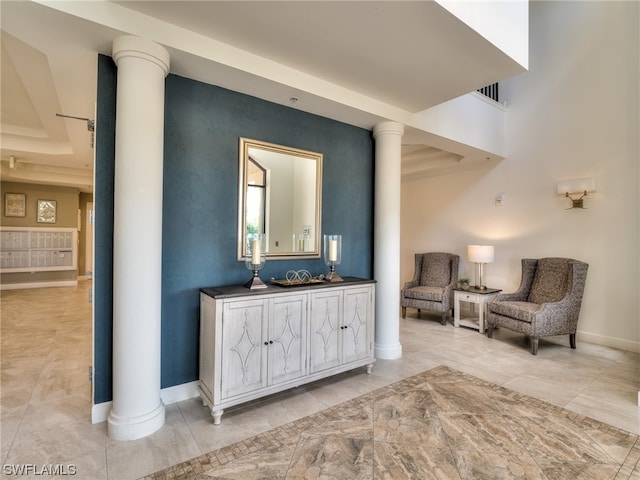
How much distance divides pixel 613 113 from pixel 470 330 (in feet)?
10.3

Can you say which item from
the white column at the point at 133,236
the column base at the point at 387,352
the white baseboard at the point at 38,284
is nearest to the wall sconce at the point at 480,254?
the column base at the point at 387,352

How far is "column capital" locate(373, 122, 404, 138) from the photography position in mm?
3379

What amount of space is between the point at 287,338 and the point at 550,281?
3.53 metres

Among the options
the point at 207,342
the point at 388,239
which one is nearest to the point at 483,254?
the point at 388,239

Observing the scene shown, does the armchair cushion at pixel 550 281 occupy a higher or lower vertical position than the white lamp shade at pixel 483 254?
lower

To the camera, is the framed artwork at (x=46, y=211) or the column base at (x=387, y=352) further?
the framed artwork at (x=46, y=211)

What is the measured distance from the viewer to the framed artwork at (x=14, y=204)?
7070 millimetres

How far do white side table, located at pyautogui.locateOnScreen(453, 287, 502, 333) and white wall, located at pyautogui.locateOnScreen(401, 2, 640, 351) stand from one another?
2.11ft

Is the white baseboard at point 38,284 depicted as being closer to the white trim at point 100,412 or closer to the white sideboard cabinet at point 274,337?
the white trim at point 100,412

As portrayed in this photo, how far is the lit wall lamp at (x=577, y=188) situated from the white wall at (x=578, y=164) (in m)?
0.08

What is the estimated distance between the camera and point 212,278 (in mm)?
2574

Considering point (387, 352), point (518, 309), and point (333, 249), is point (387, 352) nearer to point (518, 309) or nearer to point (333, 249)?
point (333, 249)

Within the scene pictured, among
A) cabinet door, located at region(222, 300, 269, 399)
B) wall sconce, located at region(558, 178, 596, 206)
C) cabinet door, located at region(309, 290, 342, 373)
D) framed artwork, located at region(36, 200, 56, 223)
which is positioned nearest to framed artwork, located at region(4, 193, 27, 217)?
framed artwork, located at region(36, 200, 56, 223)

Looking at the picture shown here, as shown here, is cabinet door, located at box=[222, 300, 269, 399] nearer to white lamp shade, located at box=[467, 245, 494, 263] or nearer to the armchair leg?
the armchair leg
